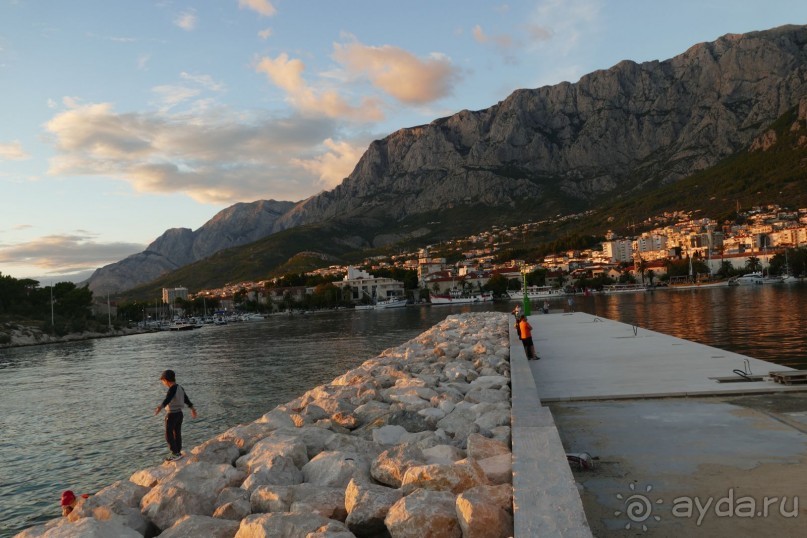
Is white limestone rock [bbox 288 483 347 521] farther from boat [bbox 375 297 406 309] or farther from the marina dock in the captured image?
boat [bbox 375 297 406 309]

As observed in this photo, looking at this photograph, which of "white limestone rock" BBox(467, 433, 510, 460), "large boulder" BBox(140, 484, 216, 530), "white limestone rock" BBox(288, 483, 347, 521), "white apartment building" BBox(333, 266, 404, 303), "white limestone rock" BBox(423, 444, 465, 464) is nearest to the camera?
"white limestone rock" BBox(288, 483, 347, 521)

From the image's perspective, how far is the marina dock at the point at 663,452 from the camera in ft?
13.0

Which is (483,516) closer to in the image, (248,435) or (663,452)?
(663,452)

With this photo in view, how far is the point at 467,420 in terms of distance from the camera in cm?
722

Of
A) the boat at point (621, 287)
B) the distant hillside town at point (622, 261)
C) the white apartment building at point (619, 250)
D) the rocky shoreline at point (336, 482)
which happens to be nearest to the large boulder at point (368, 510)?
the rocky shoreline at point (336, 482)

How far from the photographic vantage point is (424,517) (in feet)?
13.1

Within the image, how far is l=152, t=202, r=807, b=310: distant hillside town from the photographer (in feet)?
459

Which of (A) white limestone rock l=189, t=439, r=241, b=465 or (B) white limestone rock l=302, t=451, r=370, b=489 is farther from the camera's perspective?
(A) white limestone rock l=189, t=439, r=241, b=465

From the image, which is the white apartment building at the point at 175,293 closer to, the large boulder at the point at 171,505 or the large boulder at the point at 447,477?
the large boulder at the point at 171,505

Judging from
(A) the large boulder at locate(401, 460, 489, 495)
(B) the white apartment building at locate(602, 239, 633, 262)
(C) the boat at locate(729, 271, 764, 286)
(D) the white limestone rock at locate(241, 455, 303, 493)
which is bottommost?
(C) the boat at locate(729, 271, 764, 286)

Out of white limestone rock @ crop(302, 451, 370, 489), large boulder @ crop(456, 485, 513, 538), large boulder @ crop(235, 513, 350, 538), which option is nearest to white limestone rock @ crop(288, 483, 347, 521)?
large boulder @ crop(235, 513, 350, 538)

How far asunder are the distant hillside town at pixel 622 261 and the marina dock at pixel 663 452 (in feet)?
423

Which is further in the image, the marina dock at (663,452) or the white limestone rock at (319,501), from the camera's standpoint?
the white limestone rock at (319,501)

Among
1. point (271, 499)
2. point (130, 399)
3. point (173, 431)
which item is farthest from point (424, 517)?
point (130, 399)
